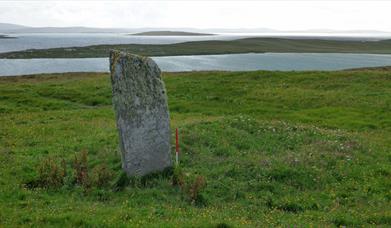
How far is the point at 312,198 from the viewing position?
589 inches

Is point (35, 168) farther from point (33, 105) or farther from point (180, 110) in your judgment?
point (33, 105)

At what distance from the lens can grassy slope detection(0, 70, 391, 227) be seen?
12.8 metres

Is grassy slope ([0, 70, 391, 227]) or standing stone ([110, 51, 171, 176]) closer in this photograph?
grassy slope ([0, 70, 391, 227])

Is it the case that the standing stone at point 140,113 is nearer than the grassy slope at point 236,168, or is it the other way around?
the grassy slope at point 236,168

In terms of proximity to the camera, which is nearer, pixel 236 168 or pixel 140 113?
pixel 140 113

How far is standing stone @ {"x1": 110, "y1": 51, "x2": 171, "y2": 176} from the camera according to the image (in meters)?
16.2

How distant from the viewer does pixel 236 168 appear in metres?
17.3

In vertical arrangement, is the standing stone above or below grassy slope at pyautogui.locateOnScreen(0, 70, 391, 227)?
above

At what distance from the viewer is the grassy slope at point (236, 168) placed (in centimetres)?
1280

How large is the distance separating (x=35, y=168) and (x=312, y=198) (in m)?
10.1

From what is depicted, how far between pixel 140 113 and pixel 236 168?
13.5 ft

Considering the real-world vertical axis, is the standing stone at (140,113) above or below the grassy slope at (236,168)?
above

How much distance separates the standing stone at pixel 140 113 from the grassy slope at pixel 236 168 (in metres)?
0.94

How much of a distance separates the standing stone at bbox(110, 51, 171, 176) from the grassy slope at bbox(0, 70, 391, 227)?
0.94 metres
